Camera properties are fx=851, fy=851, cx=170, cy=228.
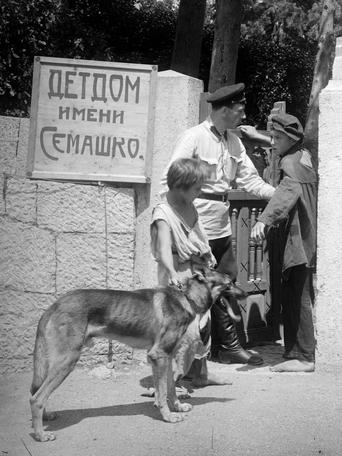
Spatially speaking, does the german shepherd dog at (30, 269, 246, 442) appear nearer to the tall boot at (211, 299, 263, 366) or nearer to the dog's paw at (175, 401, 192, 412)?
the dog's paw at (175, 401, 192, 412)

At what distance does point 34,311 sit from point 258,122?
12497mm

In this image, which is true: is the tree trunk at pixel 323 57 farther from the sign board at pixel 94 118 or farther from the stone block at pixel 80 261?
the stone block at pixel 80 261

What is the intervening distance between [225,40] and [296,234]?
7496mm

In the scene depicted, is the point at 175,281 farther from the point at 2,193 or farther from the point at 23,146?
the point at 23,146

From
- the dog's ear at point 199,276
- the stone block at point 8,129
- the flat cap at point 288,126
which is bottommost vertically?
the dog's ear at point 199,276

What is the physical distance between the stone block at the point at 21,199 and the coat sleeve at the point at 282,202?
166 cm

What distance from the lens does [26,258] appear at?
6242 mm

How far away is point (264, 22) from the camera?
95.7 feet

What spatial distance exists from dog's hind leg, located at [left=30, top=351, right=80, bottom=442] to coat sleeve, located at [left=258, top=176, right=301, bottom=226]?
6.15 feet

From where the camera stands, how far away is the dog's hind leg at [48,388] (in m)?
4.77

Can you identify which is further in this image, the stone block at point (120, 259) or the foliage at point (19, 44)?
the foliage at point (19, 44)

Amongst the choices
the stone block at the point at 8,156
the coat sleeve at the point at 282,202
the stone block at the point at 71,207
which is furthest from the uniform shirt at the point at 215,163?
the stone block at the point at 8,156

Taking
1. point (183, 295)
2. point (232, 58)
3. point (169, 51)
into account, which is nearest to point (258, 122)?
point (169, 51)

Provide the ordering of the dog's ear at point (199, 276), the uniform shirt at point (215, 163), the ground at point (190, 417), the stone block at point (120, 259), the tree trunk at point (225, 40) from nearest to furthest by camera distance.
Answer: the ground at point (190, 417)
the dog's ear at point (199, 276)
the uniform shirt at point (215, 163)
the stone block at point (120, 259)
the tree trunk at point (225, 40)
